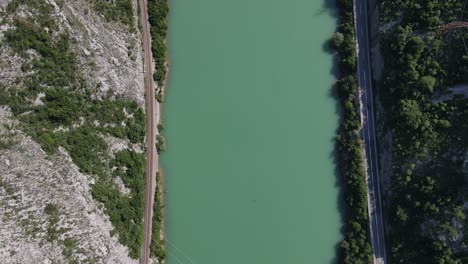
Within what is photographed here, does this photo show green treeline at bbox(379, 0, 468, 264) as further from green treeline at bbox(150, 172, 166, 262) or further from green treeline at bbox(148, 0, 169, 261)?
green treeline at bbox(150, 172, 166, 262)

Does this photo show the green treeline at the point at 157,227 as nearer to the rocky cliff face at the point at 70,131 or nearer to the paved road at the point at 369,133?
the rocky cliff face at the point at 70,131

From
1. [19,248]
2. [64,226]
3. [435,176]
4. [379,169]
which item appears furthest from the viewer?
[379,169]

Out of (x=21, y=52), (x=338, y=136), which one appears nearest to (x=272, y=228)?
(x=338, y=136)

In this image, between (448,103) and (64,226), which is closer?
(64,226)

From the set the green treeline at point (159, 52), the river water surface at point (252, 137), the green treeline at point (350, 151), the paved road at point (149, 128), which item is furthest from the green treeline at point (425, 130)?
the paved road at point (149, 128)

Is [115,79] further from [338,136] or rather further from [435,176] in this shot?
[435,176]

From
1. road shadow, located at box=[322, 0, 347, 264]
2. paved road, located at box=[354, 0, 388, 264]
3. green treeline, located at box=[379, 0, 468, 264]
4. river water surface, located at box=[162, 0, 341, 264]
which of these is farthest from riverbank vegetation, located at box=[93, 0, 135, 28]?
green treeline, located at box=[379, 0, 468, 264]

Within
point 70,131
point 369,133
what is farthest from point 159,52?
point 369,133

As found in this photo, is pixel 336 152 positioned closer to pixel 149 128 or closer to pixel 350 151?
pixel 350 151
